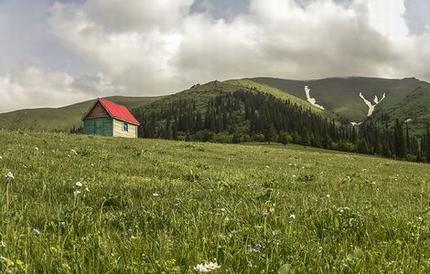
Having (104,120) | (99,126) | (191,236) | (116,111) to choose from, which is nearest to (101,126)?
(99,126)

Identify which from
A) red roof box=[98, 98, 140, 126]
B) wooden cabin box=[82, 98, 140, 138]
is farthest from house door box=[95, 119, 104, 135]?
red roof box=[98, 98, 140, 126]

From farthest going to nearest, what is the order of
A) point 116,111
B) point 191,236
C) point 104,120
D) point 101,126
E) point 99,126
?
1. point 116,111
2. point 99,126
3. point 101,126
4. point 104,120
5. point 191,236

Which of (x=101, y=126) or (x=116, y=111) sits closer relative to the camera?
(x=101, y=126)

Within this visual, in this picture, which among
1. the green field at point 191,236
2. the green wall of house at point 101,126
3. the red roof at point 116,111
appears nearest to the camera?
the green field at point 191,236

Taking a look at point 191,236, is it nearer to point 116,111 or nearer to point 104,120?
point 104,120

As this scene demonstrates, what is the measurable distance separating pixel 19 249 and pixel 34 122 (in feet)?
123

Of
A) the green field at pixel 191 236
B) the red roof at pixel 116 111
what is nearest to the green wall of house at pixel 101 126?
the red roof at pixel 116 111

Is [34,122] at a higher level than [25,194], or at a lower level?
higher

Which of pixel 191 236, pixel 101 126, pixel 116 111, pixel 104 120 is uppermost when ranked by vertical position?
pixel 116 111

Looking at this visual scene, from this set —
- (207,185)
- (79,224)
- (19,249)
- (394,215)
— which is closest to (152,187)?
(207,185)

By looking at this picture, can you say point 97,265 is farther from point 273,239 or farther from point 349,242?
point 349,242

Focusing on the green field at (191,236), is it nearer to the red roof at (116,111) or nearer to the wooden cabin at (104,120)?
the wooden cabin at (104,120)

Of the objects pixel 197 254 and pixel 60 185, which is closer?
pixel 197 254

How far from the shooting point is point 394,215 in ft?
23.4
